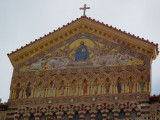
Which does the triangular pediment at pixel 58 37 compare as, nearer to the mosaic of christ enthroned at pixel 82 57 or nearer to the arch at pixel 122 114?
the mosaic of christ enthroned at pixel 82 57

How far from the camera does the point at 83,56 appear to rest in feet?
86.7

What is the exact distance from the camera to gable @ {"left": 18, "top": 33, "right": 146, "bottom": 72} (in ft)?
84.6

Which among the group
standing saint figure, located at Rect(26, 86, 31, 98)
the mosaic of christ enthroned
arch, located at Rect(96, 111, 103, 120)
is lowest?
arch, located at Rect(96, 111, 103, 120)

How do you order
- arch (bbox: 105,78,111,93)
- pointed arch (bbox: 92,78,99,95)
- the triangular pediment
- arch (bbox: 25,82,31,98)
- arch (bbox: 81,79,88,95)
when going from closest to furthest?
arch (bbox: 105,78,111,93) < pointed arch (bbox: 92,78,99,95) < arch (bbox: 81,79,88,95) < arch (bbox: 25,82,31,98) < the triangular pediment

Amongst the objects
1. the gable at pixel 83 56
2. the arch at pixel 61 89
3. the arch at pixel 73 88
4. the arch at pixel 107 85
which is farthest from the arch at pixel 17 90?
the arch at pixel 107 85

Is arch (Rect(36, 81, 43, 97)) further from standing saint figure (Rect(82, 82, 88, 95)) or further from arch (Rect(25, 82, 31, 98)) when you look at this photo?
standing saint figure (Rect(82, 82, 88, 95))

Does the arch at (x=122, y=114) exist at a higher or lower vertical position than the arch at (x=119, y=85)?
lower

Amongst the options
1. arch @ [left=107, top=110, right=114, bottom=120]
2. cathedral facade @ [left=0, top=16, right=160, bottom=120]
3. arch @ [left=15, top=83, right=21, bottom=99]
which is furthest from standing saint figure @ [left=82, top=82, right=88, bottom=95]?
arch @ [left=15, top=83, right=21, bottom=99]

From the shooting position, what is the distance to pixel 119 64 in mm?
25625

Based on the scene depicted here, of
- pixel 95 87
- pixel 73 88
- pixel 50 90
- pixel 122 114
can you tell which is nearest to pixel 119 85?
pixel 95 87

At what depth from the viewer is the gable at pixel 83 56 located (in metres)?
25.8

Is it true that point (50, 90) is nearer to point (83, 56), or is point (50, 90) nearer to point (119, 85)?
point (83, 56)

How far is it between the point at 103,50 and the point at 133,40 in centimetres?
143

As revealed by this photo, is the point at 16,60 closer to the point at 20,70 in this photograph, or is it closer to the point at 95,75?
the point at 20,70
